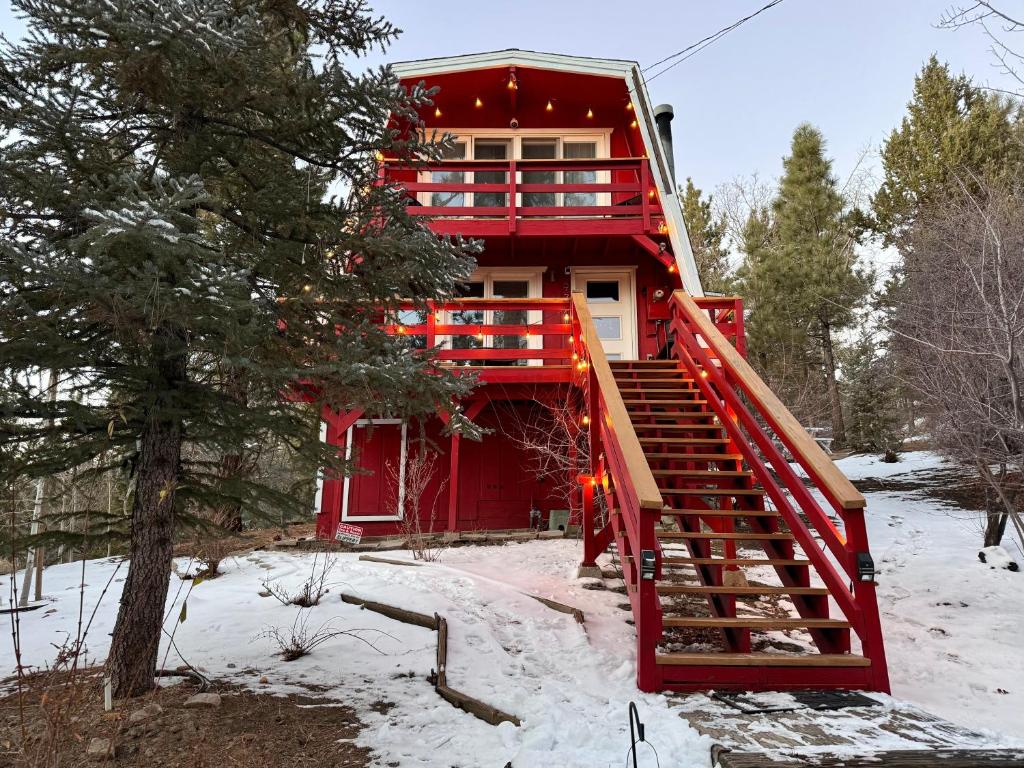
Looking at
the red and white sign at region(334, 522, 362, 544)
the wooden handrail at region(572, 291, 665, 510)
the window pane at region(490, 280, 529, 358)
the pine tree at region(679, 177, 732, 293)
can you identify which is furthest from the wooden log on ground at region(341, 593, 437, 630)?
the pine tree at region(679, 177, 732, 293)

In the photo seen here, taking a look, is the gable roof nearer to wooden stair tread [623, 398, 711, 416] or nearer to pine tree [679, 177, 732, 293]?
wooden stair tread [623, 398, 711, 416]

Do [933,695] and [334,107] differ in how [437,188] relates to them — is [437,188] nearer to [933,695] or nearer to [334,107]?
[334,107]

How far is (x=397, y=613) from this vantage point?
4688mm

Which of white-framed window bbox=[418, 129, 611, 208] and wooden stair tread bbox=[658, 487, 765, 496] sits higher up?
white-framed window bbox=[418, 129, 611, 208]

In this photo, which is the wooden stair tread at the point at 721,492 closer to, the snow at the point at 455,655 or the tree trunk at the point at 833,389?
the snow at the point at 455,655

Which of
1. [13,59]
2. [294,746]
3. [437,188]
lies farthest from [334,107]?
[437,188]

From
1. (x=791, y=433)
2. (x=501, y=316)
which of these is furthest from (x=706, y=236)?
(x=791, y=433)

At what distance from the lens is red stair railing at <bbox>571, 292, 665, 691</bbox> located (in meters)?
3.24

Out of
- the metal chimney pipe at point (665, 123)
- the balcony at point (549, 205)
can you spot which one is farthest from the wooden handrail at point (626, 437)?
the metal chimney pipe at point (665, 123)

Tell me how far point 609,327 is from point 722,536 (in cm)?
692

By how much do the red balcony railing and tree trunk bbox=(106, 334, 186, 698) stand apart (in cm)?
405

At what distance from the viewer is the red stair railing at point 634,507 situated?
10.6 feet

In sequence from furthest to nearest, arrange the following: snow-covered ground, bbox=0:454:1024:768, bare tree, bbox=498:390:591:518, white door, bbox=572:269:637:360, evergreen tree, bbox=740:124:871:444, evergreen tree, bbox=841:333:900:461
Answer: evergreen tree, bbox=740:124:871:444, evergreen tree, bbox=841:333:900:461, white door, bbox=572:269:637:360, bare tree, bbox=498:390:591:518, snow-covered ground, bbox=0:454:1024:768

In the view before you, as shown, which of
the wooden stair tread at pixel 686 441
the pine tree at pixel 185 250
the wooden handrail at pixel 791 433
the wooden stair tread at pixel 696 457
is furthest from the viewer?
the wooden stair tread at pixel 686 441
